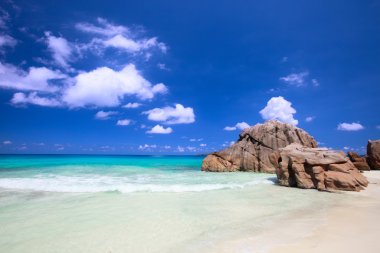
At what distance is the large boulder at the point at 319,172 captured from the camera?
13977 mm

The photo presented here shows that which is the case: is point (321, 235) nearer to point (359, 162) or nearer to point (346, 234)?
point (346, 234)

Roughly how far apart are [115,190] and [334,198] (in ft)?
40.3

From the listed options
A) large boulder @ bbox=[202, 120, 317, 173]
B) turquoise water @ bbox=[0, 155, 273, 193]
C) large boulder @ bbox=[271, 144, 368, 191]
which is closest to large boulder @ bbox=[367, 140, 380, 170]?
large boulder @ bbox=[202, 120, 317, 173]

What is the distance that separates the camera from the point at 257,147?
1173 inches

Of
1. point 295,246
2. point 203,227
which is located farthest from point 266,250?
point 203,227

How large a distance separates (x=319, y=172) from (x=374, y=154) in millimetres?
21124

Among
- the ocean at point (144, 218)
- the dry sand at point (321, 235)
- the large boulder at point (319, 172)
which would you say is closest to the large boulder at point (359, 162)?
the large boulder at point (319, 172)

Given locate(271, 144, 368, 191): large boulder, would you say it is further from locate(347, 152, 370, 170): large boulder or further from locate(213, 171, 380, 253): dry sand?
locate(347, 152, 370, 170): large boulder

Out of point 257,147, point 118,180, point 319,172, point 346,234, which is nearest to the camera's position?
point 346,234

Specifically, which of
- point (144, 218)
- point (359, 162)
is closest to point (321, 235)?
point (144, 218)

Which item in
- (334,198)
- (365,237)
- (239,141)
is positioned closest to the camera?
(365,237)

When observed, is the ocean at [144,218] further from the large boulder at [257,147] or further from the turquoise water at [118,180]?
the large boulder at [257,147]

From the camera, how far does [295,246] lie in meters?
5.68

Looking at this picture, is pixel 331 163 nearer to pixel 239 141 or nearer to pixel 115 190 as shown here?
pixel 115 190
